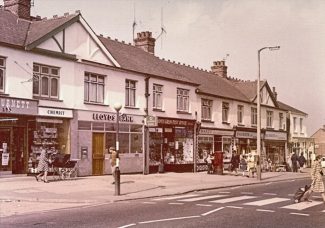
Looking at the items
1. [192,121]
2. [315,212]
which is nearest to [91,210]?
[315,212]

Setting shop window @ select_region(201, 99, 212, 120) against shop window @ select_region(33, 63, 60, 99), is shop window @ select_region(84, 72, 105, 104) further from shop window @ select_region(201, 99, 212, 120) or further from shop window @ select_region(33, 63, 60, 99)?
shop window @ select_region(201, 99, 212, 120)

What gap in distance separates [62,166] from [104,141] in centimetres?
392

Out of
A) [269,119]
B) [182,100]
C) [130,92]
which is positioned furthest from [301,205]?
[269,119]

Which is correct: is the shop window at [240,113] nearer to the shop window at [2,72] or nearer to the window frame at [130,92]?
the window frame at [130,92]

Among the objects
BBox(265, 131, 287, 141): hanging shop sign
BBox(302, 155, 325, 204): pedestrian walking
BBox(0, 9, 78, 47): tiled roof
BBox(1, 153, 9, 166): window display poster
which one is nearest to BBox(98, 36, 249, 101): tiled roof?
BBox(0, 9, 78, 47): tiled roof

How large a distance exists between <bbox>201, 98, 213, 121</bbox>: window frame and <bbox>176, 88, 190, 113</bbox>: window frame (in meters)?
2.07

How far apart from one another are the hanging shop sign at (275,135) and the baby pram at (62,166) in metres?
25.1

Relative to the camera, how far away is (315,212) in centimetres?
1302

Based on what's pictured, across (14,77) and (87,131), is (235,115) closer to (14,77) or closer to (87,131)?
(87,131)

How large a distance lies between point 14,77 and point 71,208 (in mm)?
8726

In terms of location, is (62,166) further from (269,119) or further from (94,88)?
(269,119)

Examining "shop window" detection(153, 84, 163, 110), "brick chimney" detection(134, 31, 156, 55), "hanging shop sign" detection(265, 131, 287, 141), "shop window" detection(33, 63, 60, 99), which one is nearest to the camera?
"shop window" detection(33, 63, 60, 99)

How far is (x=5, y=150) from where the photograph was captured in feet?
67.4

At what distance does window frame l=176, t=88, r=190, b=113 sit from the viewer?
103 feet
